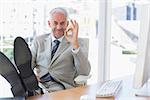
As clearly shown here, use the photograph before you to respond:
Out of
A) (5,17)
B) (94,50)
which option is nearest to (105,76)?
(94,50)

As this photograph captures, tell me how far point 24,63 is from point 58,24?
3.47 ft

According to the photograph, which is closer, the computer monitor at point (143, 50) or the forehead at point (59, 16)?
the computer monitor at point (143, 50)

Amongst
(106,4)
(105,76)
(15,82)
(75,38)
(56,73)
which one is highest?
(106,4)

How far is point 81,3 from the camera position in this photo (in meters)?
3.54

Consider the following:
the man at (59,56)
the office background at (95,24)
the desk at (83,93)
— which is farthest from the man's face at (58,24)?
the desk at (83,93)

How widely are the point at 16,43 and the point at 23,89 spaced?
0.31m

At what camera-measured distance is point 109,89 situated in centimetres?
186

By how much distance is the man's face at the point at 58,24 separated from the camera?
274cm

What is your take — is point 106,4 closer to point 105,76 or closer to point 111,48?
point 111,48

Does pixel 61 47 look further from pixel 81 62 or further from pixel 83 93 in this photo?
pixel 83 93

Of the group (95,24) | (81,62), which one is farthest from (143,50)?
(95,24)

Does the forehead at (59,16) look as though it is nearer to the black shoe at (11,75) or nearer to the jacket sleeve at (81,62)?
the jacket sleeve at (81,62)

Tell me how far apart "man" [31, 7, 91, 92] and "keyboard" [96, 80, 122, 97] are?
61 centimetres

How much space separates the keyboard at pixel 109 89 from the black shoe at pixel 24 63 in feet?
1.40
